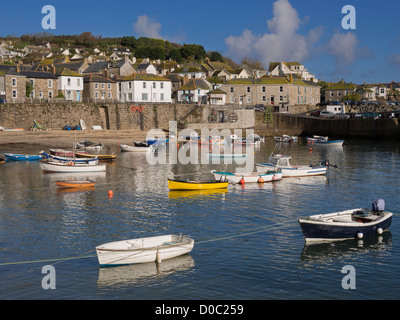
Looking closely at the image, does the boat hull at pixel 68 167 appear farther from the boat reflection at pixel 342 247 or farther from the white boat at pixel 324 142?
the white boat at pixel 324 142

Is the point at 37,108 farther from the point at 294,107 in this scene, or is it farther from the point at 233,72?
the point at 233,72

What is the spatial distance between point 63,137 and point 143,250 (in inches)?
2059

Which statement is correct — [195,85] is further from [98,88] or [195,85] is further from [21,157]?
[21,157]

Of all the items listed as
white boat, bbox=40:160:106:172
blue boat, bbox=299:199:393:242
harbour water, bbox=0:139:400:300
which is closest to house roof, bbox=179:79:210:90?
white boat, bbox=40:160:106:172

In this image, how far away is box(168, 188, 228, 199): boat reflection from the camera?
3598 centimetres

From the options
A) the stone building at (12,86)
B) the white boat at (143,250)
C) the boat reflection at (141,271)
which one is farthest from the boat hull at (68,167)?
the stone building at (12,86)

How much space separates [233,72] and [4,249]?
127m

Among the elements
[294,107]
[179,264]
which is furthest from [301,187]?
[294,107]

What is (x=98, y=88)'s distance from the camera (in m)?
90.4

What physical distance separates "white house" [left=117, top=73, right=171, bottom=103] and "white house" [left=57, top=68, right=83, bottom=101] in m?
8.06

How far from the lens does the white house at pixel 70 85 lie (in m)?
87.0

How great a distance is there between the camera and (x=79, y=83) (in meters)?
88.8

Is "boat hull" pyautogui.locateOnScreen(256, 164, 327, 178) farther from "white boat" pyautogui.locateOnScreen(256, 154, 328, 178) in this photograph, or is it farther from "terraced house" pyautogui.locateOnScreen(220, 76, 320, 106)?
"terraced house" pyautogui.locateOnScreen(220, 76, 320, 106)

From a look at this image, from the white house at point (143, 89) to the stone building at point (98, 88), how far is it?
1397 millimetres
